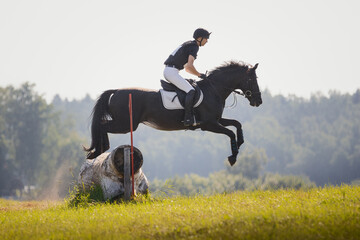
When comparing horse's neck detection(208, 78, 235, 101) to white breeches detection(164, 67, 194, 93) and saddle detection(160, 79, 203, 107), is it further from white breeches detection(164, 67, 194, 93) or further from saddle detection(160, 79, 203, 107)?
white breeches detection(164, 67, 194, 93)

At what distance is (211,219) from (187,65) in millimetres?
4628

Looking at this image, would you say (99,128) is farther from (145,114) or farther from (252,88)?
(252,88)

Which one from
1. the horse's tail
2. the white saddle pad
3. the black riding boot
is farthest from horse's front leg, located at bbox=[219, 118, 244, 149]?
the horse's tail

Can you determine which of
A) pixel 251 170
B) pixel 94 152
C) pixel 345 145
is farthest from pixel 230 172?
pixel 94 152

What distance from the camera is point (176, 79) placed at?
36.7 feet

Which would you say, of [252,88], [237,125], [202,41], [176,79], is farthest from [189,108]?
[252,88]

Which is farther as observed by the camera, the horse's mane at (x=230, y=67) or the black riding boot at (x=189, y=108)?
the horse's mane at (x=230, y=67)

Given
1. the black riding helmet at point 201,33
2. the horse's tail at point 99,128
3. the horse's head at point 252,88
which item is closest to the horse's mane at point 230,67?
the horse's head at point 252,88

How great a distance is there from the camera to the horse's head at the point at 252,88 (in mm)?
12039

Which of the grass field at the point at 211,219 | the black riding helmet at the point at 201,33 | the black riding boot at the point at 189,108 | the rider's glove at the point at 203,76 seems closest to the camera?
the grass field at the point at 211,219

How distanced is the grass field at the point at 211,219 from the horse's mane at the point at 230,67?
11.3 ft

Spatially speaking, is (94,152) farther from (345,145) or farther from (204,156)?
(204,156)

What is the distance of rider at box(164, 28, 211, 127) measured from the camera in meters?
11.1

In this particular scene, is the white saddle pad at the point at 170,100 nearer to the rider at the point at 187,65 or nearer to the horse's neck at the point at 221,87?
the rider at the point at 187,65
